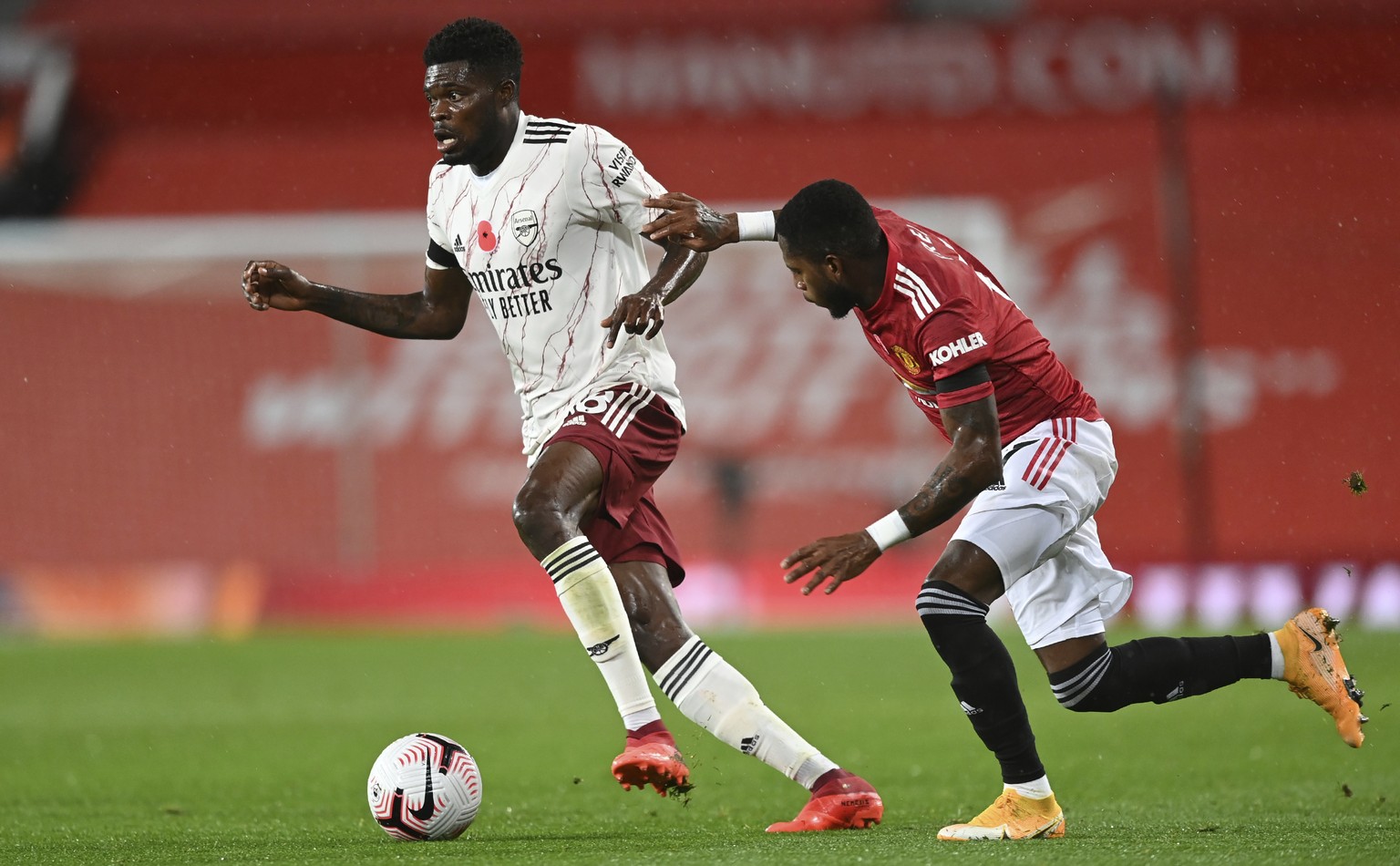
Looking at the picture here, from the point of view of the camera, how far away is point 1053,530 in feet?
16.9

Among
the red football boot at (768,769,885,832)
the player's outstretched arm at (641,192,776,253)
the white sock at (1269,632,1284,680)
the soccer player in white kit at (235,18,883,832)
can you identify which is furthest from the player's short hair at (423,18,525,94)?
the white sock at (1269,632,1284,680)

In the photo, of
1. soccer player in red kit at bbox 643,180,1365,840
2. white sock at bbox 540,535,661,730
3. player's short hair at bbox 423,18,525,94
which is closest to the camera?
soccer player in red kit at bbox 643,180,1365,840

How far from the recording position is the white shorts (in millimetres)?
5117

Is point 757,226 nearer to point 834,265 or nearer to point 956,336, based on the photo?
point 834,265

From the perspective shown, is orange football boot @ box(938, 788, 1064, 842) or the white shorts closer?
orange football boot @ box(938, 788, 1064, 842)

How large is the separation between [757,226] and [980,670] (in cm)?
146

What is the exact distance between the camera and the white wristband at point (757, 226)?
530cm

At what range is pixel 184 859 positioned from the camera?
485cm

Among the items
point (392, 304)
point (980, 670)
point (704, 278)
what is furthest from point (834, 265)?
point (704, 278)

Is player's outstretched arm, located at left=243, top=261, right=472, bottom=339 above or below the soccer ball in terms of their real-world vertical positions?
above

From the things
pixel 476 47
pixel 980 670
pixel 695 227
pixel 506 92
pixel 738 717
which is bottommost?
pixel 738 717

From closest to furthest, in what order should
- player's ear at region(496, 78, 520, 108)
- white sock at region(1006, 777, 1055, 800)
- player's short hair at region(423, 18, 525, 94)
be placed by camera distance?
white sock at region(1006, 777, 1055, 800)
player's short hair at region(423, 18, 525, 94)
player's ear at region(496, 78, 520, 108)

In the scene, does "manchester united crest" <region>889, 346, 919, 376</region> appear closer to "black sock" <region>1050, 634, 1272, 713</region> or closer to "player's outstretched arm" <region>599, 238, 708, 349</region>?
"player's outstretched arm" <region>599, 238, 708, 349</region>

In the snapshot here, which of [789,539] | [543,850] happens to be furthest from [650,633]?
[789,539]
